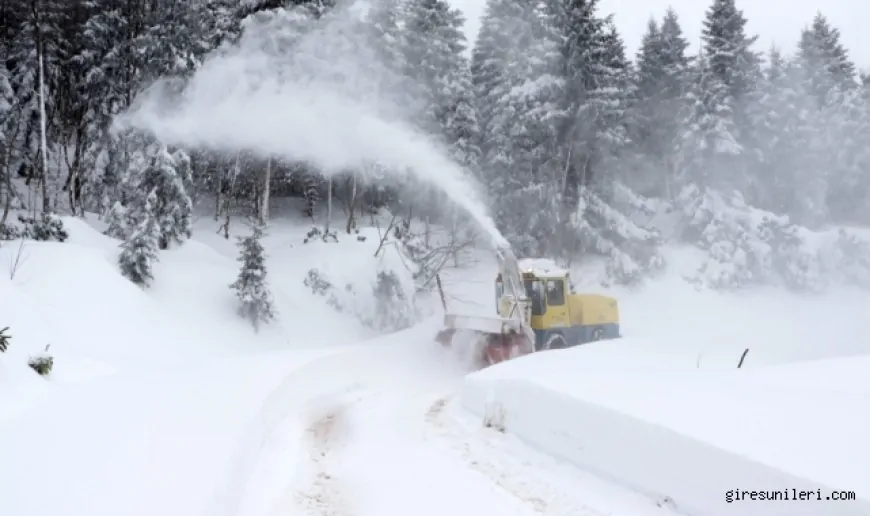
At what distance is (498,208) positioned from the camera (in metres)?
31.5

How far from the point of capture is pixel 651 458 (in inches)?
249

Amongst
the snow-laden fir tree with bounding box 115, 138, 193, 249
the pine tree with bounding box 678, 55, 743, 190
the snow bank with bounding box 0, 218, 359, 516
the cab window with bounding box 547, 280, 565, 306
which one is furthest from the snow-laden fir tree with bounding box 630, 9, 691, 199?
the snow-laden fir tree with bounding box 115, 138, 193, 249

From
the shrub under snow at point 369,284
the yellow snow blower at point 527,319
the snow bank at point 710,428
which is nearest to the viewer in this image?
the snow bank at point 710,428

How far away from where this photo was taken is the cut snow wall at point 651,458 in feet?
16.6

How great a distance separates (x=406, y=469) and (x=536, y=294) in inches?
372

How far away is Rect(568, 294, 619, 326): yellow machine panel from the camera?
17.5 m

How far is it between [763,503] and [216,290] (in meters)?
17.9

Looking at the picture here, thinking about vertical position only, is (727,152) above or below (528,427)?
above

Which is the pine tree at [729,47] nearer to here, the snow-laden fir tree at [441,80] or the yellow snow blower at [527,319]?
the snow-laden fir tree at [441,80]

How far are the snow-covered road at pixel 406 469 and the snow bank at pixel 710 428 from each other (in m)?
0.31

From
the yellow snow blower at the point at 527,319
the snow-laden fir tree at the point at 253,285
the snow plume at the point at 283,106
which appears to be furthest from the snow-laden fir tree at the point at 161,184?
the yellow snow blower at the point at 527,319

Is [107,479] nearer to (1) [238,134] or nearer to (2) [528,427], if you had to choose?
(2) [528,427]

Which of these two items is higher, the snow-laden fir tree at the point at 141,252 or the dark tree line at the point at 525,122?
the dark tree line at the point at 525,122

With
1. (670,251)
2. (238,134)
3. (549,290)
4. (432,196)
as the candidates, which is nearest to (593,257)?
(670,251)
